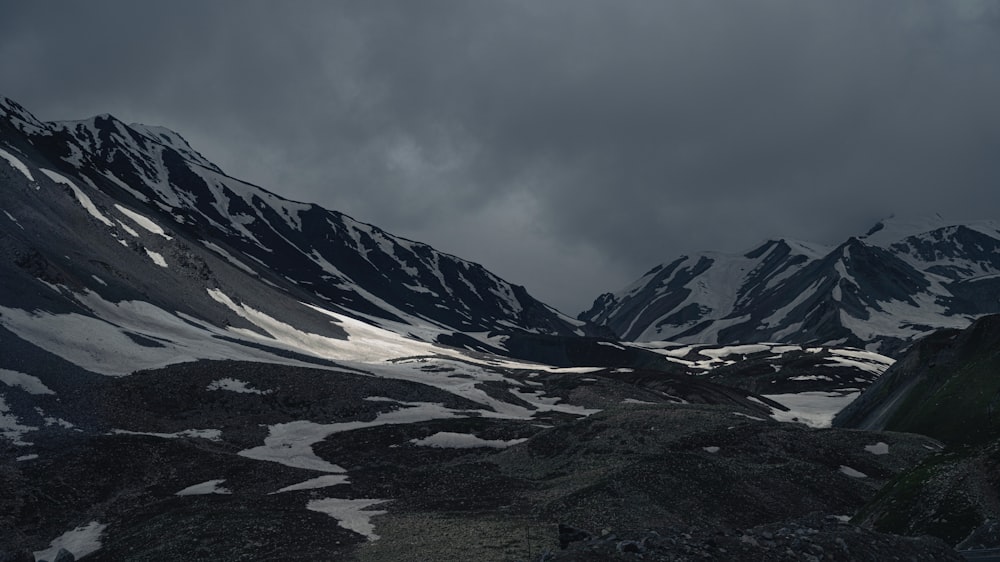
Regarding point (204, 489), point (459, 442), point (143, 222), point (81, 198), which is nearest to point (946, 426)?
point (459, 442)

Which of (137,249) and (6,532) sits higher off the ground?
(137,249)

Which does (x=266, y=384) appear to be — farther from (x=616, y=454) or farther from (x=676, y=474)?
(x=676, y=474)

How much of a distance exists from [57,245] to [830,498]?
124022 millimetres

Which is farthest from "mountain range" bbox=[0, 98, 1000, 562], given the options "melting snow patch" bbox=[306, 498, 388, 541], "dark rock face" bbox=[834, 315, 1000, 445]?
"dark rock face" bbox=[834, 315, 1000, 445]

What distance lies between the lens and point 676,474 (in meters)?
59.9

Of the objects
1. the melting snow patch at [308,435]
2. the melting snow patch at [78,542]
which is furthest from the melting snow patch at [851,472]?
the melting snow patch at [78,542]

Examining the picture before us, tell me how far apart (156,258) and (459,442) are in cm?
10119

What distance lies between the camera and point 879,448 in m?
80.2

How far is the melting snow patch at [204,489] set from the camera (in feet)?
216

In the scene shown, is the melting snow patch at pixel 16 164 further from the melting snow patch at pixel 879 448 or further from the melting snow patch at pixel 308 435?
the melting snow patch at pixel 879 448

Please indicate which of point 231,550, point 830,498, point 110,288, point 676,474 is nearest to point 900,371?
point 830,498

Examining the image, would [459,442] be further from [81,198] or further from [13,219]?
[81,198]

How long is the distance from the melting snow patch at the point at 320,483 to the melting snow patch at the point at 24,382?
114 feet

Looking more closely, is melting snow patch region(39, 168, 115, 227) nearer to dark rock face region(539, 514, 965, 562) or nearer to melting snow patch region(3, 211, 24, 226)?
melting snow patch region(3, 211, 24, 226)
